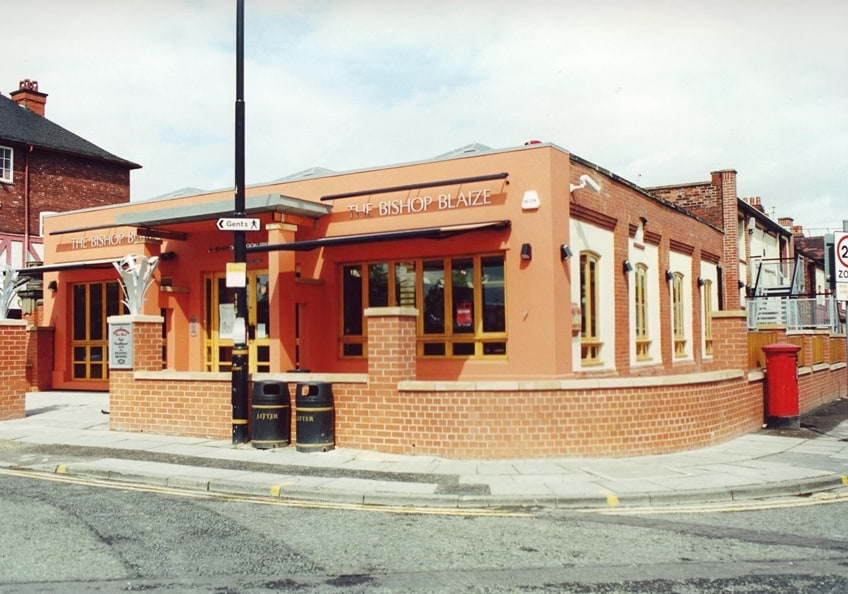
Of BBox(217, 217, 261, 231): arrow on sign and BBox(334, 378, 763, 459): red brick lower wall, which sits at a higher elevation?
BBox(217, 217, 261, 231): arrow on sign

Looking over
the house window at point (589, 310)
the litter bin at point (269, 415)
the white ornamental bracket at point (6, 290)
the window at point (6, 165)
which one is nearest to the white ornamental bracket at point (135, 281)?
the white ornamental bracket at point (6, 290)

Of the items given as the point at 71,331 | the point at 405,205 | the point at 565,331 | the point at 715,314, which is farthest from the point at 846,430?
the point at 71,331

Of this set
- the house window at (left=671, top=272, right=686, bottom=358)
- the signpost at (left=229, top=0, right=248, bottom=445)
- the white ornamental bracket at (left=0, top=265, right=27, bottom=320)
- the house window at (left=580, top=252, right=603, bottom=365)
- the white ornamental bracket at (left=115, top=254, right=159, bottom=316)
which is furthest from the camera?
the house window at (left=671, top=272, right=686, bottom=358)

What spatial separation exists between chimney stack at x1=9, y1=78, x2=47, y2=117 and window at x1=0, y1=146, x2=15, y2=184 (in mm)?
5475

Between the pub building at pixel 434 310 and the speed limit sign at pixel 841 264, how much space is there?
2076mm

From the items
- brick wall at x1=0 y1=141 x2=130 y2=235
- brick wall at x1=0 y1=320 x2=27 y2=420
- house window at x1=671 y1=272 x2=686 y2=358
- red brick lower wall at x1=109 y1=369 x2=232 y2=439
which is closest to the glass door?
red brick lower wall at x1=109 y1=369 x2=232 y2=439

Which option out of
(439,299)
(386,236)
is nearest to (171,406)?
(386,236)

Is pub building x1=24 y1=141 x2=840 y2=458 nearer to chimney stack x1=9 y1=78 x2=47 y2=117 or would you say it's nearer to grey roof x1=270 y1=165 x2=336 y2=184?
grey roof x1=270 y1=165 x2=336 y2=184

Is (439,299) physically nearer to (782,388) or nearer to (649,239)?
(782,388)

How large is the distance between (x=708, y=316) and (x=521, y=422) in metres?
15.9

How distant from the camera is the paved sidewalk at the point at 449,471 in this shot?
905 centimetres

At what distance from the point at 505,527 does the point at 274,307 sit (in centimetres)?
967

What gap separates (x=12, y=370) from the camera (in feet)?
53.2

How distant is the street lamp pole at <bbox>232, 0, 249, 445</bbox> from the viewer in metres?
12.4
